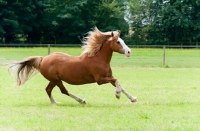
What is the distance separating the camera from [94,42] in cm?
969

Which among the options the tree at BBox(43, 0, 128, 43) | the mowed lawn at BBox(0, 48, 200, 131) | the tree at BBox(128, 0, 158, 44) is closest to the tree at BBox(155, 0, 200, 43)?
the tree at BBox(128, 0, 158, 44)

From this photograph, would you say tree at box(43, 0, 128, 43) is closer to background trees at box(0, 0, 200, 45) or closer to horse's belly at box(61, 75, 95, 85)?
background trees at box(0, 0, 200, 45)

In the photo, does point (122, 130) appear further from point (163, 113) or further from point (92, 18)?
point (92, 18)

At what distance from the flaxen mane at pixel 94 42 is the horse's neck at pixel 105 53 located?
0.08m

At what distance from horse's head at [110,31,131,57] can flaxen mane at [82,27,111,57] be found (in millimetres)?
169

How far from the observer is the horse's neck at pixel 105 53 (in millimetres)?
9531

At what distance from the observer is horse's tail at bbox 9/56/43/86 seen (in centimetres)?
996

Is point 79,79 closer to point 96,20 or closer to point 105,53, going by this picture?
point 105,53

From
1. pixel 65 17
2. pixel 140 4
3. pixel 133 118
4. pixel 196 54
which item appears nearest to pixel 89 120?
pixel 133 118

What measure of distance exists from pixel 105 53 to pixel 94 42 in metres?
0.36

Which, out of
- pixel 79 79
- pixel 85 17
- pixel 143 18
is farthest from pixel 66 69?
pixel 143 18

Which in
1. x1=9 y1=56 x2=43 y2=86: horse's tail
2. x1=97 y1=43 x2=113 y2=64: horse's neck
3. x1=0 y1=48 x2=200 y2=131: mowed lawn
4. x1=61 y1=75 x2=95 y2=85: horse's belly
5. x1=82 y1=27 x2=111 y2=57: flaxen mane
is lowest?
x1=0 y1=48 x2=200 y2=131: mowed lawn

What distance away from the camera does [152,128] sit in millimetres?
6672

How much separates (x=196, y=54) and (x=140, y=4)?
24892 mm
